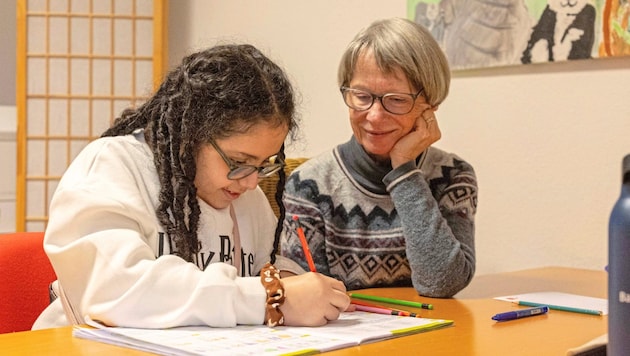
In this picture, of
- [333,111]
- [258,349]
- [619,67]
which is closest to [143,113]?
[258,349]

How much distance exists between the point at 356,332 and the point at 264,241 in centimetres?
49

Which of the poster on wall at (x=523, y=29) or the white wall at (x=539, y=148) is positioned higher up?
the poster on wall at (x=523, y=29)

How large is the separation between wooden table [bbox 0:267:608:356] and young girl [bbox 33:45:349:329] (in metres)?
0.10

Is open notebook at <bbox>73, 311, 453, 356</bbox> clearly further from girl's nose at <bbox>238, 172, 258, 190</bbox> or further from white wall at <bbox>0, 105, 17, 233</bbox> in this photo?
white wall at <bbox>0, 105, 17, 233</bbox>

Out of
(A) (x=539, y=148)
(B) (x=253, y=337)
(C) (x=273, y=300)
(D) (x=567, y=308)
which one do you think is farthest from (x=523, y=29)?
(B) (x=253, y=337)

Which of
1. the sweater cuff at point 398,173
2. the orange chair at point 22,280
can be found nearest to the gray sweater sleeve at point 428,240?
the sweater cuff at point 398,173

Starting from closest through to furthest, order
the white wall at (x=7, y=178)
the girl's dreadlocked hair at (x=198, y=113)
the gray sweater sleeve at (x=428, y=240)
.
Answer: the girl's dreadlocked hair at (x=198, y=113) → the gray sweater sleeve at (x=428, y=240) → the white wall at (x=7, y=178)

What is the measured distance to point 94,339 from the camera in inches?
46.4

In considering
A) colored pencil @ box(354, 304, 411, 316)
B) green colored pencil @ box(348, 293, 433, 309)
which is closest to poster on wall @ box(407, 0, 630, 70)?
green colored pencil @ box(348, 293, 433, 309)

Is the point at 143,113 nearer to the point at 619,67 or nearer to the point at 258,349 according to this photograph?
the point at 258,349

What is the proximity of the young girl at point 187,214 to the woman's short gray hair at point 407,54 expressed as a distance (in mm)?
419

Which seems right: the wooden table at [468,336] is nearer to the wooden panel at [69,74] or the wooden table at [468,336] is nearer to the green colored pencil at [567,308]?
the green colored pencil at [567,308]

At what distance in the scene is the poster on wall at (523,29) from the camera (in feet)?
7.53

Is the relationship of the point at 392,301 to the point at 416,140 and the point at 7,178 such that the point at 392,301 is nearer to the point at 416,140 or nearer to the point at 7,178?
the point at 416,140
